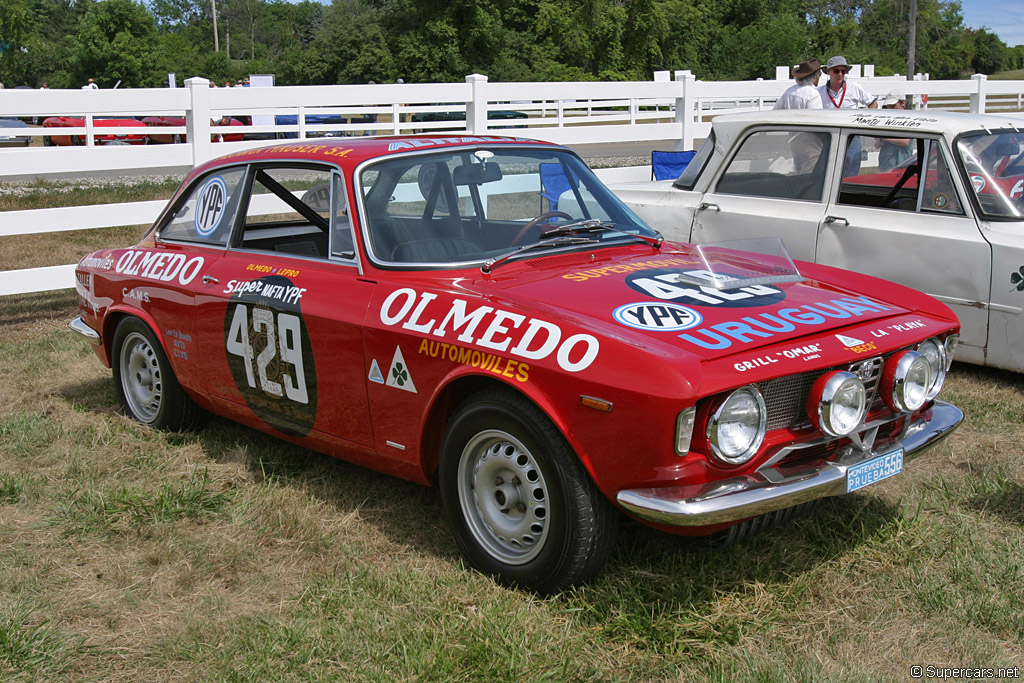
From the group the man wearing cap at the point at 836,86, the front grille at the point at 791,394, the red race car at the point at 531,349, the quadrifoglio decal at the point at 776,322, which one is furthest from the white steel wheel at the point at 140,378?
the man wearing cap at the point at 836,86

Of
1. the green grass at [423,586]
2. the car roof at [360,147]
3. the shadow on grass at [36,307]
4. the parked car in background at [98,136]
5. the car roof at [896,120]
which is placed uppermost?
the parked car in background at [98,136]

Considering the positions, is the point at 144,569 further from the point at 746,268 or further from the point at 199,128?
the point at 199,128

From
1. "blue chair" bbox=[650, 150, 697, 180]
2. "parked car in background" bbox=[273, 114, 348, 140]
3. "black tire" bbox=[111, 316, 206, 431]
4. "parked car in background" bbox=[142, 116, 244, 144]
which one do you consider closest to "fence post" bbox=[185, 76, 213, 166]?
"black tire" bbox=[111, 316, 206, 431]

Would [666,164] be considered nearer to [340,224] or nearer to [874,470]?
[340,224]

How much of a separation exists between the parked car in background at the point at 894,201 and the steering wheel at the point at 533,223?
234 cm

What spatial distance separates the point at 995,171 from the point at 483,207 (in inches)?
128

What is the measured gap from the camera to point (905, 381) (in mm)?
3520

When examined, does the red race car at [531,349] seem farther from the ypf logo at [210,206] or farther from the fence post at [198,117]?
the fence post at [198,117]

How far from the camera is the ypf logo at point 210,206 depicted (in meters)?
5.05

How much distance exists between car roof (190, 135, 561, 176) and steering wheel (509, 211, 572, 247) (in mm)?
467

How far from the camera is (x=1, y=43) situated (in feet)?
203

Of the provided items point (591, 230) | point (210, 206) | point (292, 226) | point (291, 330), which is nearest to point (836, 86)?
point (591, 230)

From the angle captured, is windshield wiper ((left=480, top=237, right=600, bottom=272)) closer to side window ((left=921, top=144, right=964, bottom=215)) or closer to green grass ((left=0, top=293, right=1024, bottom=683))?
green grass ((left=0, top=293, right=1024, bottom=683))

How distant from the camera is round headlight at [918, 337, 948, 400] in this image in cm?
377
